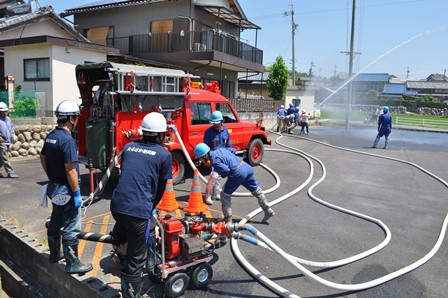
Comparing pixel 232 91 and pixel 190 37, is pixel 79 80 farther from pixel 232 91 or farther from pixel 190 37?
pixel 232 91

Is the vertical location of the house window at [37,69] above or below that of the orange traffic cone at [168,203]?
above

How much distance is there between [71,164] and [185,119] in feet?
16.5

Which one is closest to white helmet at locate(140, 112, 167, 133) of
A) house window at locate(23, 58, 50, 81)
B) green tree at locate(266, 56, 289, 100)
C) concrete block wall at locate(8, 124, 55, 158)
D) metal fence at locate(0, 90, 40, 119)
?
concrete block wall at locate(8, 124, 55, 158)

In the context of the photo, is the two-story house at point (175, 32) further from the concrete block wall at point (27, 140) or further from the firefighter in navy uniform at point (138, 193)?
the firefighter in navy uniform at point (138, 193)

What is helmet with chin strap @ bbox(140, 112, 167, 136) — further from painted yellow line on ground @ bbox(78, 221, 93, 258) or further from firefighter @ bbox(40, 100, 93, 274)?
painted yellow line on ground @ bbox(78, 221, 93, 258)

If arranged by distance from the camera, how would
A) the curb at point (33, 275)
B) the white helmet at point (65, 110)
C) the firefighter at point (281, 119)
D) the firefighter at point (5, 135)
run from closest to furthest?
the curb at point (33, 275)
the white helmet at point (65, 110)
the firefighter at point (5, 135)
the firefighter at point (281, 119)

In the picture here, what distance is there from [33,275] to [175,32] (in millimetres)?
16562

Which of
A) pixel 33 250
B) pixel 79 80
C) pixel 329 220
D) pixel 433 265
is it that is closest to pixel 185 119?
pixel 79 80

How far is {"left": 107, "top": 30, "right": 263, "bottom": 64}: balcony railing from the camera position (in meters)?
18.7

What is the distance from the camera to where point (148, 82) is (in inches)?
309

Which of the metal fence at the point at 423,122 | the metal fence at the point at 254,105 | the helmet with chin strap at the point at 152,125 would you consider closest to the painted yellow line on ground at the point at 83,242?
the helmet with chin strap at the point at 152,125

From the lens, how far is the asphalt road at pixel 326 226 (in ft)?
14.4

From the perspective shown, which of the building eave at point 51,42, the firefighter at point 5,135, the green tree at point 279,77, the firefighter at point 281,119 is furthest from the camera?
the green tree at point 279,77

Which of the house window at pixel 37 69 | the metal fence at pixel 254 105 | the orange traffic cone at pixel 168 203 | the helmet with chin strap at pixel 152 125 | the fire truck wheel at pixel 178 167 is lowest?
the orange traffic cone at pixel 168 203
